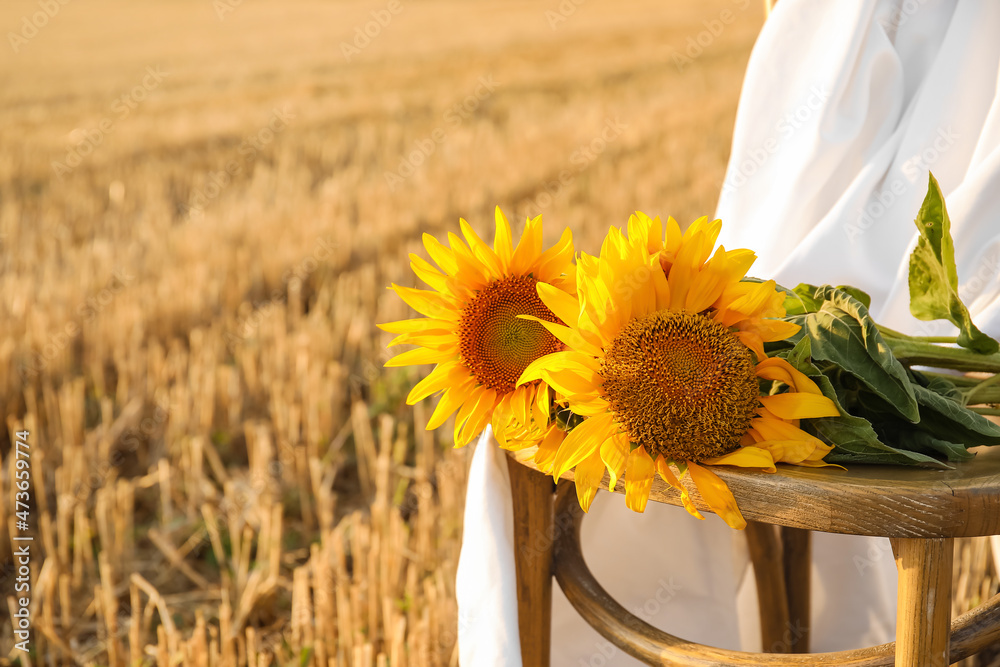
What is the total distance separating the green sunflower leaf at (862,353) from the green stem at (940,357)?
0.07 meters

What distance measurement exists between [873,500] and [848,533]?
0.11 feet

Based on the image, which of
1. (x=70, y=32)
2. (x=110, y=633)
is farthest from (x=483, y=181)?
(x=70, y=32)

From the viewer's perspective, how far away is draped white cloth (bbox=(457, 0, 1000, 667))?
3.41ft

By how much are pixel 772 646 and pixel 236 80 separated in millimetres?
7698

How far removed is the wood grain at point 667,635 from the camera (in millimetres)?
742

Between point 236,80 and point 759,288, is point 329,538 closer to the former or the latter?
point 759,288

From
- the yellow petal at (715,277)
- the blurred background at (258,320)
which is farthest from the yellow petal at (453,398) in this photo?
the blurred background at (258,320)

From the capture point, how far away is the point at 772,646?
1.30m

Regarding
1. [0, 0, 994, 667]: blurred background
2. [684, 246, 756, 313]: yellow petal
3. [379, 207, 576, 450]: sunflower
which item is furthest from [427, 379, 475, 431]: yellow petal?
[0, 0, 994, 667]: blurred background

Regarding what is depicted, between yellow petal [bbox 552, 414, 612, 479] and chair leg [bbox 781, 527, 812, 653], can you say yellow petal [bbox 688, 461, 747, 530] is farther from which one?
chair leg [bbox 781, 527, 812, 653]

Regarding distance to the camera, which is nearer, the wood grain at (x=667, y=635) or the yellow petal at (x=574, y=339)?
the yellow petal at (x=574, y=339)

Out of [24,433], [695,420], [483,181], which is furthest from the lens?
[483,181]

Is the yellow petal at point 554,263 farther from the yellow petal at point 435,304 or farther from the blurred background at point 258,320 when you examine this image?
the blurred background at point 258,320

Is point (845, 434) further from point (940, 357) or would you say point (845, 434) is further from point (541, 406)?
point (541, 406)
